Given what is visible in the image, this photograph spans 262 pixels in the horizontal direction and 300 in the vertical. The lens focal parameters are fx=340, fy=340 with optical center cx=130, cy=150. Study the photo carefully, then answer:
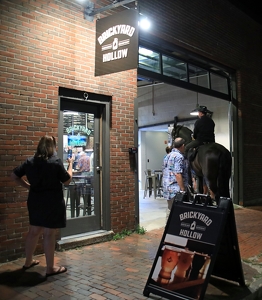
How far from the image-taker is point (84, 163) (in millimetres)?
6797

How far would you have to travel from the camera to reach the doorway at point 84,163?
6.51m

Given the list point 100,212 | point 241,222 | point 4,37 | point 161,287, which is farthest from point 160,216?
point 4,37

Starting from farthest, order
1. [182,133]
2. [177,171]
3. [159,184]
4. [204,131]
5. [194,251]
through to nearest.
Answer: [159,184]
[182,133]
[204,131]
[177,171]
[194,251]

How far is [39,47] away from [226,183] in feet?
15.7

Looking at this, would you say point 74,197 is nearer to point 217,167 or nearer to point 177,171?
point 177,171

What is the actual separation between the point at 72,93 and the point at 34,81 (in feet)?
2.77

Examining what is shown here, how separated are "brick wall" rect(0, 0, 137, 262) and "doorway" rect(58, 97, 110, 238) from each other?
0.27m

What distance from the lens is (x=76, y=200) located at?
263 inches

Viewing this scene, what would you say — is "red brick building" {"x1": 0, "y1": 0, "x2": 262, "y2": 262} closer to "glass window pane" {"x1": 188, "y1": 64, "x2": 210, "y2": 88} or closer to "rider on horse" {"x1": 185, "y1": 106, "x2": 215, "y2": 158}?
"glass window pane" {"x1": 188, "y1": 64, "x2": 210, "y2": 88}

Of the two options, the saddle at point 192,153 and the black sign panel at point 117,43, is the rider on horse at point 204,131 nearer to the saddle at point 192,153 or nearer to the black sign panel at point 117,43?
the saddle at point 192,153

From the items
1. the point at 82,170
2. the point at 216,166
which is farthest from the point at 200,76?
the point at 82,170

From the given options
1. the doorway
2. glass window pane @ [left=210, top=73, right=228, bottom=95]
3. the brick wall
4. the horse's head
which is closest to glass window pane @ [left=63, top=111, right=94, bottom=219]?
the doorway

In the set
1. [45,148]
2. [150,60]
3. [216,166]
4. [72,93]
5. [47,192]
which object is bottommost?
[47,192]

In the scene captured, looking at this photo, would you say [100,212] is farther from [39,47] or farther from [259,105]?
[259,105]
